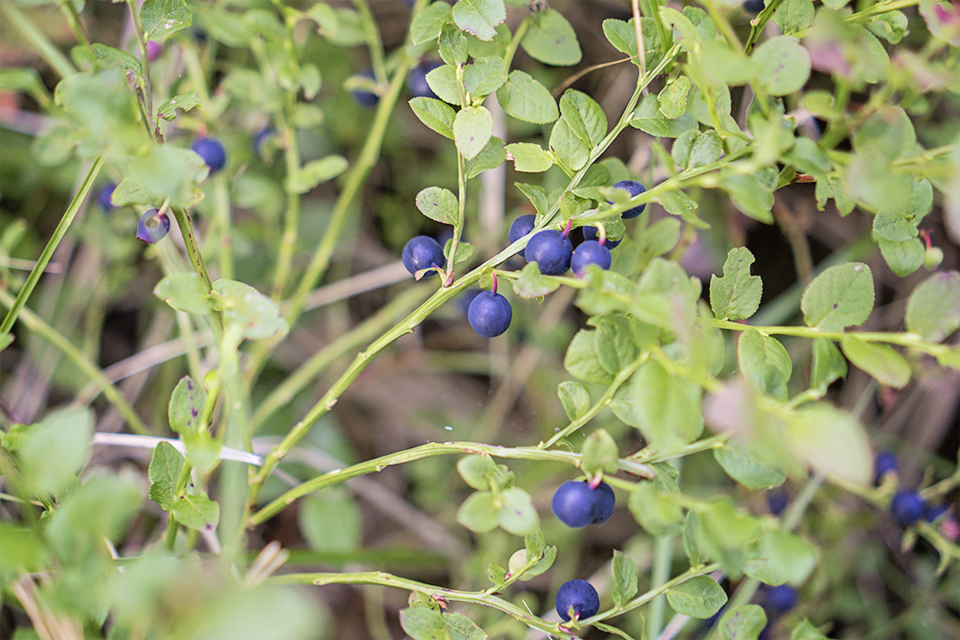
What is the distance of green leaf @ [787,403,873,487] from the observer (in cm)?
45

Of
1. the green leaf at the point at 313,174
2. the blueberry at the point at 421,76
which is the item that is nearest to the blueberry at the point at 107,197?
the green leaf at the point at 313,174

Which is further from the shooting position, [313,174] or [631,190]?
[313,174]

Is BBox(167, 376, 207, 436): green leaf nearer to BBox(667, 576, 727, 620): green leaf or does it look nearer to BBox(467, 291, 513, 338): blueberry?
BBox(467, 291, 513, 338): blueberry

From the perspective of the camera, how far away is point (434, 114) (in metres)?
0.72

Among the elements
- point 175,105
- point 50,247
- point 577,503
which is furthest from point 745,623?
point 50,247

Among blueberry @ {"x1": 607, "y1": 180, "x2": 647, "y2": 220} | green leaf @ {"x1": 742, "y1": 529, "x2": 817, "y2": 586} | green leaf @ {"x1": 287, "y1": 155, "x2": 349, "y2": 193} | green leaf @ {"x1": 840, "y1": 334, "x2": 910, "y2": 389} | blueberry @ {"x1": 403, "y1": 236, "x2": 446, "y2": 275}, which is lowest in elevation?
green leaf @ {"x1": 742, "y1": 529, "x2": 817, "y2": 586}

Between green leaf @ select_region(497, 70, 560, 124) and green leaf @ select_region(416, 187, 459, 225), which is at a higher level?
green leaf @ select_region(497, 70, 560, 124)

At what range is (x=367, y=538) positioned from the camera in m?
1.77

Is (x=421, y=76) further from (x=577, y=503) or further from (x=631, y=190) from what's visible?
(x=577, y=503)

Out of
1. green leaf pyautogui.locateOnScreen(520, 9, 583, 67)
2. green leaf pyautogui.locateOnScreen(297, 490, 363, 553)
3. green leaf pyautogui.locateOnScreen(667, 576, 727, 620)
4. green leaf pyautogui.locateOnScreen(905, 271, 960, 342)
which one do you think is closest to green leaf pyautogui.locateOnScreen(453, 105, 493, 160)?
green leaf pyautogui.locateOnScreen(520, 9, 583, 67)

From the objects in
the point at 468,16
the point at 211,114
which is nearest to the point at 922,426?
the point at 468,16

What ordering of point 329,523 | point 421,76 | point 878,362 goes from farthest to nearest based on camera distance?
point 329,523 < point 421,76 < point 878,362

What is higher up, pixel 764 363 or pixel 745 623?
pixel 764 363

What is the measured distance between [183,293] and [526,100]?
420 mm
